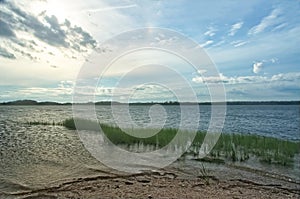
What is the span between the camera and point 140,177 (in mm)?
11391

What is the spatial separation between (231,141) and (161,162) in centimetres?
684

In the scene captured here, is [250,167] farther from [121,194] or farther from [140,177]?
[121,194]

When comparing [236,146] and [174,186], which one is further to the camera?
[236,146]

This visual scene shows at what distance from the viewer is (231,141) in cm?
1969

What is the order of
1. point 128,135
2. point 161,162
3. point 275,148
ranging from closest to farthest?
point 161,162 < point 275,148 < point 128,135

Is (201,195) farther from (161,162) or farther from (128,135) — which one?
(128,135)

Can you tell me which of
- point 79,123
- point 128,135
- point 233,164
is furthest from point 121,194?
point 79,123

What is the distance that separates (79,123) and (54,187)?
86.8ft

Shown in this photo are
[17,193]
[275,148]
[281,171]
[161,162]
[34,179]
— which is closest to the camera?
[17,193]

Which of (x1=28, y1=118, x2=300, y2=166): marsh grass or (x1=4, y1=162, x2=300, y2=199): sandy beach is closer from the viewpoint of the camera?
(x1=4, y1=162, x2=300, y2=199): sandy beach

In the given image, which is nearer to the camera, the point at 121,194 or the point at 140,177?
the point at 121,194

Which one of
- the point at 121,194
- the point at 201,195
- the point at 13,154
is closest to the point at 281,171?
the point at 201,195

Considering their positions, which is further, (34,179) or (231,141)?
(231,141)

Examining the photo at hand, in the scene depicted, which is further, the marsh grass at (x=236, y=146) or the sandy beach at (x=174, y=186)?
the marsh grass at (x=236, y=146)
